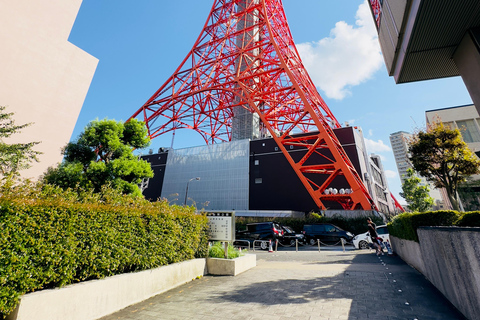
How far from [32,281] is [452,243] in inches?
236

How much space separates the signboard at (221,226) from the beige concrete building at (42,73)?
30.6 ft

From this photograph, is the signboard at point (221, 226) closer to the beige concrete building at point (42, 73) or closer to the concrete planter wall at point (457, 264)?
the concrete planter wall at point (457, 264)

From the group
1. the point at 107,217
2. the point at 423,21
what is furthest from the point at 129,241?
the point at 423,21

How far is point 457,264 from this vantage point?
3348 millimetres

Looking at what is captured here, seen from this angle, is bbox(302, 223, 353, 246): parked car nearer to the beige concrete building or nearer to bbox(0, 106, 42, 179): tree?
the beige concrete building

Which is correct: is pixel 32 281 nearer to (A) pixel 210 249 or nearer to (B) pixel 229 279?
(B) pixel 229 279

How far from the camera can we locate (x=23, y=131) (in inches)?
399

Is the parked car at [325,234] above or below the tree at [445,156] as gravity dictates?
below

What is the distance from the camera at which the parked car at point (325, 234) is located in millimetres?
16359

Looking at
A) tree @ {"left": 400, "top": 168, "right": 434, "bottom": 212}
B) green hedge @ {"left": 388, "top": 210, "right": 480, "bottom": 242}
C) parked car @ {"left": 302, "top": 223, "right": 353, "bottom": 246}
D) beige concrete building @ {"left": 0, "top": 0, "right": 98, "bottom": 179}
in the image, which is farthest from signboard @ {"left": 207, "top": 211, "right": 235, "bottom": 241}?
tree @ {"left": 400, "top": 168, "right": 434, "bottom": 212}

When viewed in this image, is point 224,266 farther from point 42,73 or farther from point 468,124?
point 468,124

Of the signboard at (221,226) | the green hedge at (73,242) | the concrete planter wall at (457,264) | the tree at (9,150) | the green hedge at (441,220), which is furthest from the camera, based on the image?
the tree at (9,150)

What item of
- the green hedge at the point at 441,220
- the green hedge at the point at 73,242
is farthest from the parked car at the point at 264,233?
the green hedge at the point at 73,242

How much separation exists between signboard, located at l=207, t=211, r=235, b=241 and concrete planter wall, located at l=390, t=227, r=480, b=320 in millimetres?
4843
